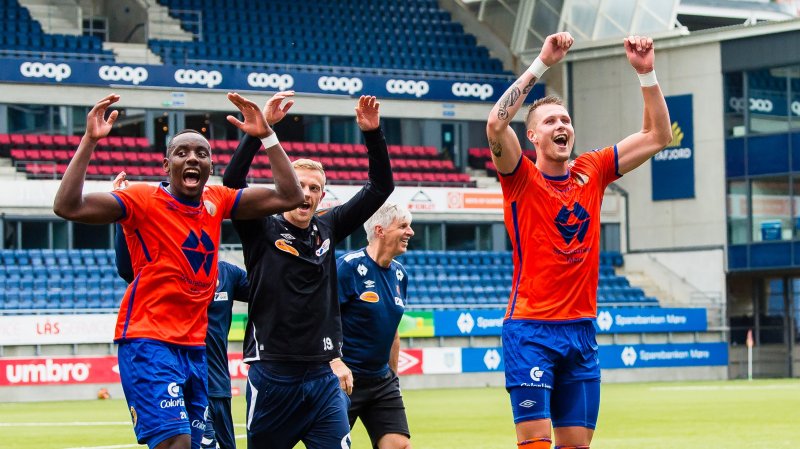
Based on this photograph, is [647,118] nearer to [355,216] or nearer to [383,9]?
[355,216]

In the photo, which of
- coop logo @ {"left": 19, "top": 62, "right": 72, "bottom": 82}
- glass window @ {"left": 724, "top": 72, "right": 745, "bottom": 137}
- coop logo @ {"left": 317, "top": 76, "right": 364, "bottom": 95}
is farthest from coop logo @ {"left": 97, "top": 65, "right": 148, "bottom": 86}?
glass window @ {"left": 724, "top": 72, "right": 745, "bottom": 137}

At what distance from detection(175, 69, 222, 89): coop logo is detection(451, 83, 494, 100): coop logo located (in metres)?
7.61

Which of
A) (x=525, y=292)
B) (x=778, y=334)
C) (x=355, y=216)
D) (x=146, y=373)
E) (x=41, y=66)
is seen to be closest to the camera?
(x=146, y=373)

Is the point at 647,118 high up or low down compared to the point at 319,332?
up

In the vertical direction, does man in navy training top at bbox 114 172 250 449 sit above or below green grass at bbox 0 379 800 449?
above

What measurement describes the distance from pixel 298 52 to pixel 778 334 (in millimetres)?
16361

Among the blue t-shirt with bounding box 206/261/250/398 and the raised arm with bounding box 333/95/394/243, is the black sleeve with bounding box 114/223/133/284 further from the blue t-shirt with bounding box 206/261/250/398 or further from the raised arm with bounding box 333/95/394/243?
the blue t-shirt with bounding box 206/261/250/398

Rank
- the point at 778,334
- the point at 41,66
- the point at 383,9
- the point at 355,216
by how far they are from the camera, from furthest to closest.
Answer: the point at 383,9 < the point at 778,334 < the point at 41,66 < the point at 355,216

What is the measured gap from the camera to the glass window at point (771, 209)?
138 feet

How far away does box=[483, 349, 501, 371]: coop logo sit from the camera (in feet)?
119

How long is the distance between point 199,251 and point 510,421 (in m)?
13.7

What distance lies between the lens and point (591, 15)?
150 ft

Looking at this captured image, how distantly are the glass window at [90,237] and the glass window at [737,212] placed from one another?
1748 centimetres

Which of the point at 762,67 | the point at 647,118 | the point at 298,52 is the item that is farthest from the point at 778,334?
the point at 647,118
